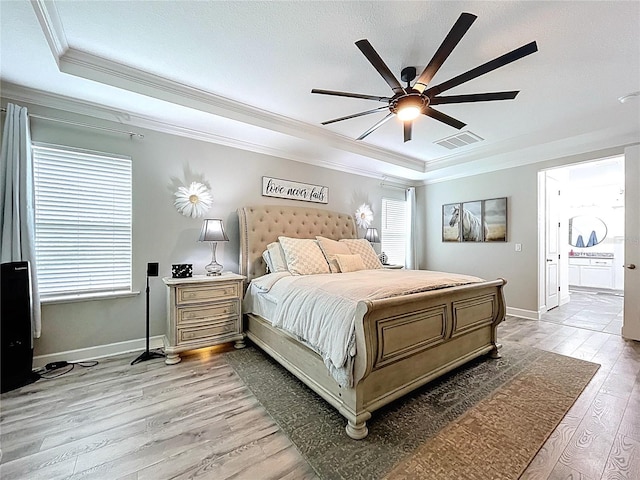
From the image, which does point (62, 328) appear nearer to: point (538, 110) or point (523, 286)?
point (538, 110)

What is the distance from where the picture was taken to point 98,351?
2.93 metres

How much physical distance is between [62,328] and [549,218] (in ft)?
22.7

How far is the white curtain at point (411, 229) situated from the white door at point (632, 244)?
308 cm

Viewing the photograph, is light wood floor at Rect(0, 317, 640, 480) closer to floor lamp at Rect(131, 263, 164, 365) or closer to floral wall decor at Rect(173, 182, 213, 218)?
floor lamp at Rect(131, 263, 164, 365)

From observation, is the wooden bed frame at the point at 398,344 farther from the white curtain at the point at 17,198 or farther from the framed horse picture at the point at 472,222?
the framed horse picture at the point at 472,222

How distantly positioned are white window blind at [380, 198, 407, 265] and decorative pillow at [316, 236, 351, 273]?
1.92 m

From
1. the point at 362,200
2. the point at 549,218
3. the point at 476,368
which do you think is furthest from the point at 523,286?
the point at 362,200

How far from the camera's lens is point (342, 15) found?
1.95 meters

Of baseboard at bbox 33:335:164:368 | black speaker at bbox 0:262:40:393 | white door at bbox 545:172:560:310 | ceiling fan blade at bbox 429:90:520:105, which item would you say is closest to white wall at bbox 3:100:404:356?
baseboard at bbox 33:335:164:368

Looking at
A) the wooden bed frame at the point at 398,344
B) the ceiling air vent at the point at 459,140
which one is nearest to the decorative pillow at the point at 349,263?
the wooden bed frame at the point at 398,344

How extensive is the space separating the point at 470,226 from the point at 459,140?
183 cm

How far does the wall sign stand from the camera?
409 cm

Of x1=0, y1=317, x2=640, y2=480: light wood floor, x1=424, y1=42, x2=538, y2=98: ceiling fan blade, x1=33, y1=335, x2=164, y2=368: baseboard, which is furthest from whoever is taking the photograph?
x1=33, y1=335, x2=164, y2=368: baseboard

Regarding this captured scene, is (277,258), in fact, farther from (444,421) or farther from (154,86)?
(444,421)
